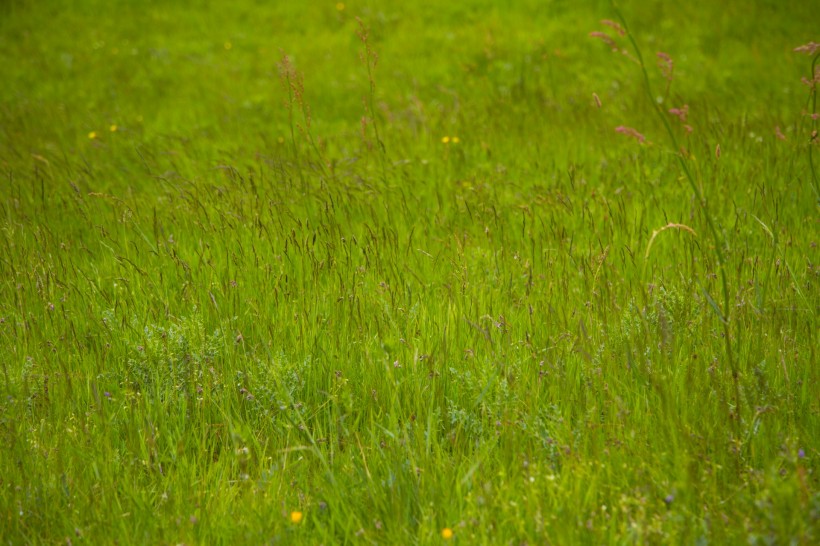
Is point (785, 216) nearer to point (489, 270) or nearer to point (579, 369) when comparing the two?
point (489, 270)

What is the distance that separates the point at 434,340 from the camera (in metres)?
2.75

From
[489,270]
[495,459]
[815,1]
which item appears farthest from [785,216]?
[815,1]

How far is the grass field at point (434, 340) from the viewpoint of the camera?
194 centimetres

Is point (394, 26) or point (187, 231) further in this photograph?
point (394, 26)

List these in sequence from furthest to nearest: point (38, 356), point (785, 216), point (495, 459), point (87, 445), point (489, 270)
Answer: point (785, 216)
point (489, 270)
point (38, 356)
point (87, 445)
point (495, 459)

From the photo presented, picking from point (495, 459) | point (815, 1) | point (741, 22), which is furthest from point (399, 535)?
point (815, 1)

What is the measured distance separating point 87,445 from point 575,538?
66.2 inches

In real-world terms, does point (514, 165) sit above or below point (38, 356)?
above

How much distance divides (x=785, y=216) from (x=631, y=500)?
8.88ft

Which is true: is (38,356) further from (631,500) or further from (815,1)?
(815,1)

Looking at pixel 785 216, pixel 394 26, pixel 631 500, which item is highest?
pixel 394 26

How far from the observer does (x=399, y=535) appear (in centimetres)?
183

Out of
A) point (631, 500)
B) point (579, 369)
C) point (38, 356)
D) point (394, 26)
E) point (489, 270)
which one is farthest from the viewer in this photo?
point (394, 26)

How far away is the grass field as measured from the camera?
1942 millimetres
